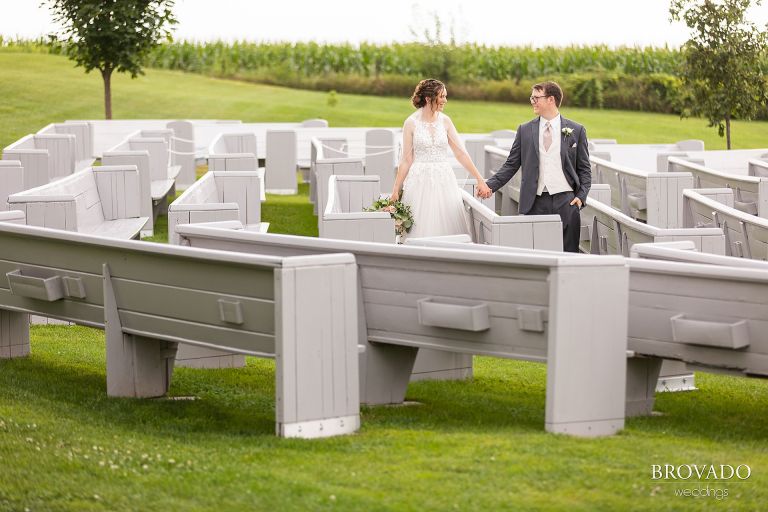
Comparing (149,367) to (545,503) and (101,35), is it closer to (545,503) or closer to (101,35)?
(545,503)

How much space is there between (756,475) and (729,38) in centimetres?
2016

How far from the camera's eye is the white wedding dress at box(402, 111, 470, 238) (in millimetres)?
12305

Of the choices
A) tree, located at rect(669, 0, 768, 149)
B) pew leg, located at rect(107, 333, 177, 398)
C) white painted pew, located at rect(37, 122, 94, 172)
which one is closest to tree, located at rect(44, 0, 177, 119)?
white painted pew, located at rect(37, 122, 94, 172)

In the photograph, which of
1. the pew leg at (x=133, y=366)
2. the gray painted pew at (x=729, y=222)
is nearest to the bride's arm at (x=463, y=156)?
the gray painted pew at (x=729, y=222)

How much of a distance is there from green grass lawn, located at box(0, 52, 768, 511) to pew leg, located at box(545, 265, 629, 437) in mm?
145

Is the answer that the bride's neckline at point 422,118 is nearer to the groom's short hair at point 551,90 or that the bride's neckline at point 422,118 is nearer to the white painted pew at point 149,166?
the groom's short hair at point 551,90

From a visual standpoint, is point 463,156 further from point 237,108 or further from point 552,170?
point 237,108

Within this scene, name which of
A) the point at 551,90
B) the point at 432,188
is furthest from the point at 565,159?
the point at 432,188

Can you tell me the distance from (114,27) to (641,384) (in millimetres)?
21432

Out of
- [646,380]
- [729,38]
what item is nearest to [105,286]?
[646,380]

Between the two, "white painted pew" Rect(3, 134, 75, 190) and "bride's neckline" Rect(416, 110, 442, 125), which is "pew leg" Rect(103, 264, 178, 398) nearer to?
"bride's neckline" Rect(416, 110, 442, 125)

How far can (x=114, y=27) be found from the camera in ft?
86.6

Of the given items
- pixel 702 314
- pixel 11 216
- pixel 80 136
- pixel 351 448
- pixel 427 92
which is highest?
pixel 427 92

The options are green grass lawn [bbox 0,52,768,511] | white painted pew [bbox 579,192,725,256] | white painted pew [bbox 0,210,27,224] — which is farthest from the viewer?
white painted pew [bbox 579,192,725,256]
